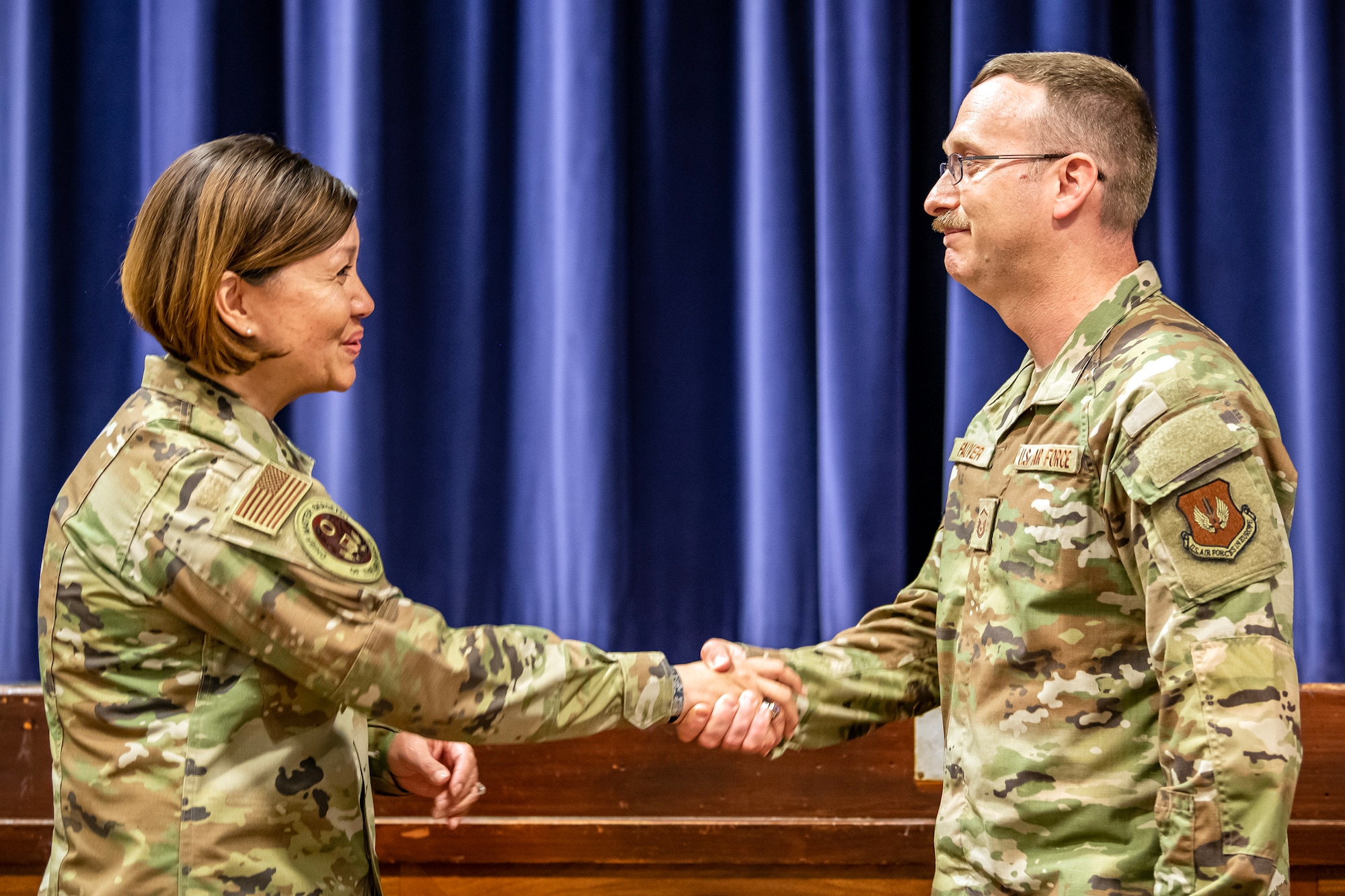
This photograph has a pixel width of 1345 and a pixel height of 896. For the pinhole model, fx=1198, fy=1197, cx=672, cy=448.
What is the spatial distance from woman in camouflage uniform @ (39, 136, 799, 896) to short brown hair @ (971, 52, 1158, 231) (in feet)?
2.75

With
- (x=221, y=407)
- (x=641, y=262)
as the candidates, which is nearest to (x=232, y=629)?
(x=221, y=407)

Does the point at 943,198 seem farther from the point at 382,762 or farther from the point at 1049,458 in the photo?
the point at 382,762

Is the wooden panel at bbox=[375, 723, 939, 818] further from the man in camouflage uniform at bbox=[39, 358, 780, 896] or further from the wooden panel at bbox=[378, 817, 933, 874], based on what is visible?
the man in camouflage uniform at bbox=[39, 358, 780, 896]

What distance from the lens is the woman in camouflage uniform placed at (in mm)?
1166

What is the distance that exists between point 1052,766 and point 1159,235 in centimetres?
121

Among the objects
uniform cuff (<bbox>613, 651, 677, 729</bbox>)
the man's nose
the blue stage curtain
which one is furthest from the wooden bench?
the man's nose

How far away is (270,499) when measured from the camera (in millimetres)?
1182

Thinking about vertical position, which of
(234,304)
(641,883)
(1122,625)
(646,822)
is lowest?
(641,883)

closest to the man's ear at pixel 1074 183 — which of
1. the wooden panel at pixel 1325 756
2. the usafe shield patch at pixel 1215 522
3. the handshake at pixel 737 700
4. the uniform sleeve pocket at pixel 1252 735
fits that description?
the usafe shield patch at pixel 1215 522

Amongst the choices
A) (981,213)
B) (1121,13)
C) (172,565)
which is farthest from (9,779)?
(1121,13)

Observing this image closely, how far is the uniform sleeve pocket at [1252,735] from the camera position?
1063mm

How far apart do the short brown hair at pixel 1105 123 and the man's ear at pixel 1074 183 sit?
0.02m

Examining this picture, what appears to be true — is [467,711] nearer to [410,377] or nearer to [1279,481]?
[1279,481]

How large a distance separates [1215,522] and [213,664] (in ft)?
3.21
